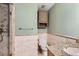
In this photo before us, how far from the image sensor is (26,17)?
1.55 metres

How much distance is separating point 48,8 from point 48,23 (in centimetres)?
19

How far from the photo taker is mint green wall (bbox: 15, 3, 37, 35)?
60.7 inches

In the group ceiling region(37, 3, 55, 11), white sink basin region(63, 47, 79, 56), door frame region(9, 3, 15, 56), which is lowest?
white sink basin region(63, 47, 79, 56)

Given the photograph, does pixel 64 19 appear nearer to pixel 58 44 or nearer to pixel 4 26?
pixel 58 44

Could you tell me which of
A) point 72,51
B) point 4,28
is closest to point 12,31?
point 4,28

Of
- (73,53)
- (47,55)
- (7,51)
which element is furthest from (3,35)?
(73,53)

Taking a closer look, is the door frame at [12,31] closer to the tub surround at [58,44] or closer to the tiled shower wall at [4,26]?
the tiled shower wall at [4,26]

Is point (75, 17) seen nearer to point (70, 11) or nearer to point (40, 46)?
point (70, 11)

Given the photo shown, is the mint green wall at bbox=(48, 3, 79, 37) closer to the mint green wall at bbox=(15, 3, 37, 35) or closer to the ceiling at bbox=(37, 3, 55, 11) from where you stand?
the ceiling at bbox=(37, 3, 55, 11)

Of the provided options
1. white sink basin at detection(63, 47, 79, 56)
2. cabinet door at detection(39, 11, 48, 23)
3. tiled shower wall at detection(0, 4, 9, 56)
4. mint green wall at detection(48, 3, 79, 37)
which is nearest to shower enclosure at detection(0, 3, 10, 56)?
tiled shower wall at detection(0, 4, 9, 56)

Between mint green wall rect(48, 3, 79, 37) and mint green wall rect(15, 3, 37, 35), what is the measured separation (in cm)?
21

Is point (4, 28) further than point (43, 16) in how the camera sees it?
No

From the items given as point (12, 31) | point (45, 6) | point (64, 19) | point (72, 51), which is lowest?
point (72, 51)

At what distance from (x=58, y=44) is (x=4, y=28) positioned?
70 centimetres
